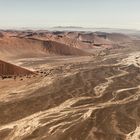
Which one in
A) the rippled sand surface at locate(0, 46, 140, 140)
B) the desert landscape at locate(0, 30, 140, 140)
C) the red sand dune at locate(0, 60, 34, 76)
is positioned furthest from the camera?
the red sand dune at locate(0, 60, 34, 76)

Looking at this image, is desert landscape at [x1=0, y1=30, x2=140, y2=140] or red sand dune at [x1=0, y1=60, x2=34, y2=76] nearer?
desert landscape at [x1=0, y1=30, x2=140, y2=140]

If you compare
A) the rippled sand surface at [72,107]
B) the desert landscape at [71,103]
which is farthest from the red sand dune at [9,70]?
the rippled sand surface at [72,107]

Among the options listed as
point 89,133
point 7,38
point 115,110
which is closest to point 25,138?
point 89,133

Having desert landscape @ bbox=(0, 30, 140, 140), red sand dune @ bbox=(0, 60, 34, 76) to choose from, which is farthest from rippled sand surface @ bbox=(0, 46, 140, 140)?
red sand dune @ bbox=(0, 60, 34, 76)

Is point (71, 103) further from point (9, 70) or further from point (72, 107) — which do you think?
point (9, 70)

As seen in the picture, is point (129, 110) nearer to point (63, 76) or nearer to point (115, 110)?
point (115, 110)

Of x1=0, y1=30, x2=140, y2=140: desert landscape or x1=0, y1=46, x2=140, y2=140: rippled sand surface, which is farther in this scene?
x1=0, y1=30, x2=140, y2=140: desert landscape

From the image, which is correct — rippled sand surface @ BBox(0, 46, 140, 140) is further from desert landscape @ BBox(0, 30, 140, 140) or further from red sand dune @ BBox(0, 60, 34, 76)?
red sand dune @ BBox(0, 60, 34, 76)

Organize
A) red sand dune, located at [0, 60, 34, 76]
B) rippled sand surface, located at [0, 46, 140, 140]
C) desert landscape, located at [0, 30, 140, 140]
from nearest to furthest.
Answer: rippled sand surface, located at [0, 46, 140, 140], desert landscape, located at [0, 30, 140, 140], red sand dune, located at [0, 60, 34, 76]

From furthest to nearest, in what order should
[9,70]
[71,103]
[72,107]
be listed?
[9,70] < [71,103] < [72,107]

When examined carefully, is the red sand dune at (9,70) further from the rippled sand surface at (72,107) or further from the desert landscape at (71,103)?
the rippled sand surface at (72,107)

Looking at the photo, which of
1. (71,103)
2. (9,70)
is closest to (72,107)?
(71,103)

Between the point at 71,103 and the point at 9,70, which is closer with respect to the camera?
the point at 71,103
